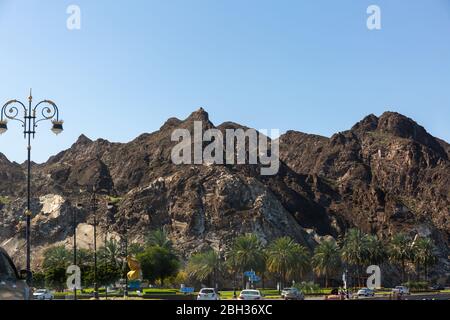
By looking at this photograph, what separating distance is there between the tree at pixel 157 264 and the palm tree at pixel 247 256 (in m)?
11.3

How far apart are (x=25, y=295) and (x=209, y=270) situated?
103 metres

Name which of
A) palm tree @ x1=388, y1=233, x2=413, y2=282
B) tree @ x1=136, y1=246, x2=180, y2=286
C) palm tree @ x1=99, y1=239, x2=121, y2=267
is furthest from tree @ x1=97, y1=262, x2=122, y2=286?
palm tree @ x1=388, y1=233, x2=413, y2=282

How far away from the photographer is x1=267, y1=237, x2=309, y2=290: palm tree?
110938 mm

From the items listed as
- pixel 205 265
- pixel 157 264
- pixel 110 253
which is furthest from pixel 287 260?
pixel 110 253

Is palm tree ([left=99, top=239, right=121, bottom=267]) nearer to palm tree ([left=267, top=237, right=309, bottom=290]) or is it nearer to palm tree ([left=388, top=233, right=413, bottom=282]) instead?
palm tree ([left=267, top=237, right=309, bottom=290])

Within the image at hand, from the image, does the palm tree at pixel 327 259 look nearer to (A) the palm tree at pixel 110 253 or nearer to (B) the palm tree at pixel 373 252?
(B) the palm tree at pixel 373 252

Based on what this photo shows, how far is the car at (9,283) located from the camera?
14977 mm

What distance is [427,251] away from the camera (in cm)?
13675

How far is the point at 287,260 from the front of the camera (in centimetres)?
11088

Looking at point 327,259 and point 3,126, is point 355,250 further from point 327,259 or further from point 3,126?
point 3,126
